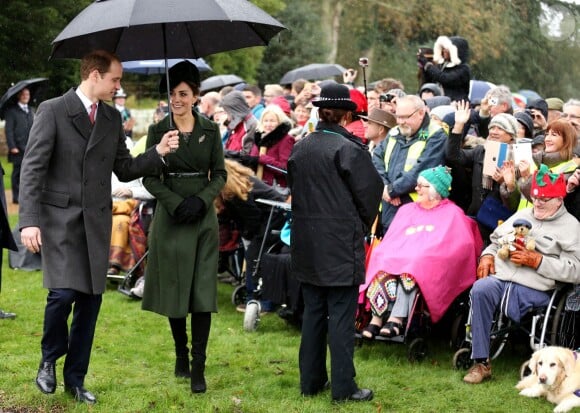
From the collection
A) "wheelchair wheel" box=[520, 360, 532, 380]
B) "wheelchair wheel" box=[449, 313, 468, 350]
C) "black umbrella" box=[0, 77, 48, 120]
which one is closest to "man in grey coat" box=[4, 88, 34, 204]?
"black umbrella" box=[0, 77, 48, 120]

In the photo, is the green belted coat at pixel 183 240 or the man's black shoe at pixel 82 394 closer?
the man's black shoe at pixel 82 394

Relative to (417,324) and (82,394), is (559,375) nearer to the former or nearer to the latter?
(417,324)


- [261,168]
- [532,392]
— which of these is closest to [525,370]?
[532,392]

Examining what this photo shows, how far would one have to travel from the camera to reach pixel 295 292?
8.16m

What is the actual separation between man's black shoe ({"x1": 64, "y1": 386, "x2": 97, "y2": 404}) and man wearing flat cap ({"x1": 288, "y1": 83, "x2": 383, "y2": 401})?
1393mm

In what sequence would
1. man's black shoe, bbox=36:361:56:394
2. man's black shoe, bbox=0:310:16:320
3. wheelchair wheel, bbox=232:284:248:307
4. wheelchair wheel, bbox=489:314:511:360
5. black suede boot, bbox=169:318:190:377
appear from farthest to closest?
wheelchair wheel, bbox=232:284:248:307
man's black shoe, bbox=0:310:16:320
wheelchair wheel, bbox=489:314:511:360
black suede boot, bbox=169:318:190:377
man's black shoe, bbox=36:361:56:394

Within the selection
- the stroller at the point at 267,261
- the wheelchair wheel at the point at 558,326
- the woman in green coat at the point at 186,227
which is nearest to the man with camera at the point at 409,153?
the stroller at the point at 267,261

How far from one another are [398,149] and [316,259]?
2415 mm

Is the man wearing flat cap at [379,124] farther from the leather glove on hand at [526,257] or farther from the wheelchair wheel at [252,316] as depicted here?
the leather glove on hand at [526,257]

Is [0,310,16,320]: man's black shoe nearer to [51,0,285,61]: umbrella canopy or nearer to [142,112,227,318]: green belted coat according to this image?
[142,112,227,318]: green belted coat

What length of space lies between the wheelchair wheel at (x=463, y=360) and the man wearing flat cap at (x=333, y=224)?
1.09 m

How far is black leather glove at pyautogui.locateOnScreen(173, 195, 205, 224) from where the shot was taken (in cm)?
618

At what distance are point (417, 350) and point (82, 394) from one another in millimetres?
2649

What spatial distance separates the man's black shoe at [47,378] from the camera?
5.98m
